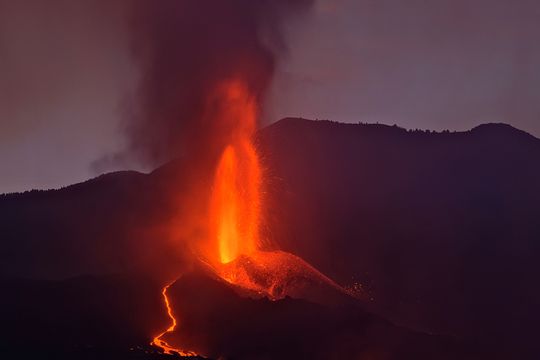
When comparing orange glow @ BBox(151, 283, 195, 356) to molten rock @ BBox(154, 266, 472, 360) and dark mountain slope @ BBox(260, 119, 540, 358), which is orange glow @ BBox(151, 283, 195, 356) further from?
dark mountain slope @ BBox(260, 119, 540, 358)

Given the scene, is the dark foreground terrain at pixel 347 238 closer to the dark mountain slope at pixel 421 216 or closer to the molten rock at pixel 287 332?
the dark mountain slope at pixel 421 216

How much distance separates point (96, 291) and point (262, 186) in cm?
2129

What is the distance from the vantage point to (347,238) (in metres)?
59.2

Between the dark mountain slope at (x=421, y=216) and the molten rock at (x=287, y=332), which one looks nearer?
the molten rock at (x=287, y=332)

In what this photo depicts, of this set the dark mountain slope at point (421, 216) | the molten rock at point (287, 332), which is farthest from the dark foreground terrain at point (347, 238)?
the molten rock at point (287, 332)

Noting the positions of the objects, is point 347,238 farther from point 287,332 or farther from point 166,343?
point 166,343

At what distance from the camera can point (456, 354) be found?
3984 cm

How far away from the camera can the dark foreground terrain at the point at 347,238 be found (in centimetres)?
4303

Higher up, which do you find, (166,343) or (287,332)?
(287,332)

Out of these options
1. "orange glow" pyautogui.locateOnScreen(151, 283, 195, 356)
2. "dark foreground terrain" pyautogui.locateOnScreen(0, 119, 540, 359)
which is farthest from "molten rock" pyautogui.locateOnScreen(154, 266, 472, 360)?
"dark foreground terrain" pyautogui.locateOnScreen(0, 119, 540, 359)

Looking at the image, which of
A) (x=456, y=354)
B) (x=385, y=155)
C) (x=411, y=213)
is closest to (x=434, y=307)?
(x=456, y=354)

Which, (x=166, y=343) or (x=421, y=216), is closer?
(x=166, y=343)

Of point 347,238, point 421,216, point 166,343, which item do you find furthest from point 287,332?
Answer: point 421,216

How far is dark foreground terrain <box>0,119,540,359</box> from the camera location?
141ft
